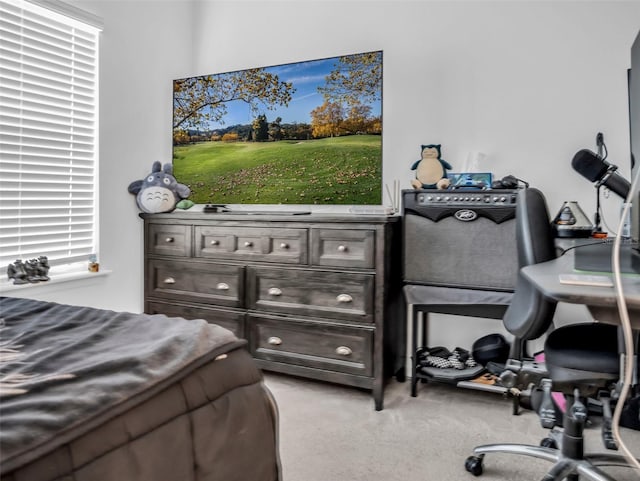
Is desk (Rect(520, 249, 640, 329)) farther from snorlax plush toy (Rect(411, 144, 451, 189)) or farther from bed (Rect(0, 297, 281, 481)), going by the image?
snorlax plush toy (Rect(411, 144, 451, 189))

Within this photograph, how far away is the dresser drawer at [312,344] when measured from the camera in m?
2.47

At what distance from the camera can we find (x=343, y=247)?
2.51 metres

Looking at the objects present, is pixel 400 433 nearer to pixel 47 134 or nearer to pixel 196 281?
pixel 196 281

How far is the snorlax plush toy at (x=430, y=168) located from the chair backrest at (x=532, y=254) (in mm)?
1017

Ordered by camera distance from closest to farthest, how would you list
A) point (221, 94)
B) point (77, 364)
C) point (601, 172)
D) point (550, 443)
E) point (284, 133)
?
point (77, 364), point (601, 172), point (550, 443), point (284, 133), point (221, 94)

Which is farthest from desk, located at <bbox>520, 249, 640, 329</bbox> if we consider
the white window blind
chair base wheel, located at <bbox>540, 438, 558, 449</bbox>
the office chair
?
the white window blind

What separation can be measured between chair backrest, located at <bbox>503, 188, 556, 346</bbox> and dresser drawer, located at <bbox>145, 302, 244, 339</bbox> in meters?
1.60

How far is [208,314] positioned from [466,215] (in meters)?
1.60

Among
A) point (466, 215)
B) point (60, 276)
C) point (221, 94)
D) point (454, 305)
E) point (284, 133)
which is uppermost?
point (221, 94)

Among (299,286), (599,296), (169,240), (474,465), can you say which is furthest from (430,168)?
(599,296)

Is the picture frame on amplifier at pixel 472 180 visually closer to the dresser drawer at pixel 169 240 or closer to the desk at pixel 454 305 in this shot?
the desk at pixel 454 305

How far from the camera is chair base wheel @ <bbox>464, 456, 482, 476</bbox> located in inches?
70.8

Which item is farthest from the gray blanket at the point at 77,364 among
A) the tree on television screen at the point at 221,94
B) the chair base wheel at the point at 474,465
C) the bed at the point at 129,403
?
the tree on television screen at the point at 221,94

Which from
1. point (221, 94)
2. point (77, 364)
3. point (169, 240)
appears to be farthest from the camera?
point (221, 94)
